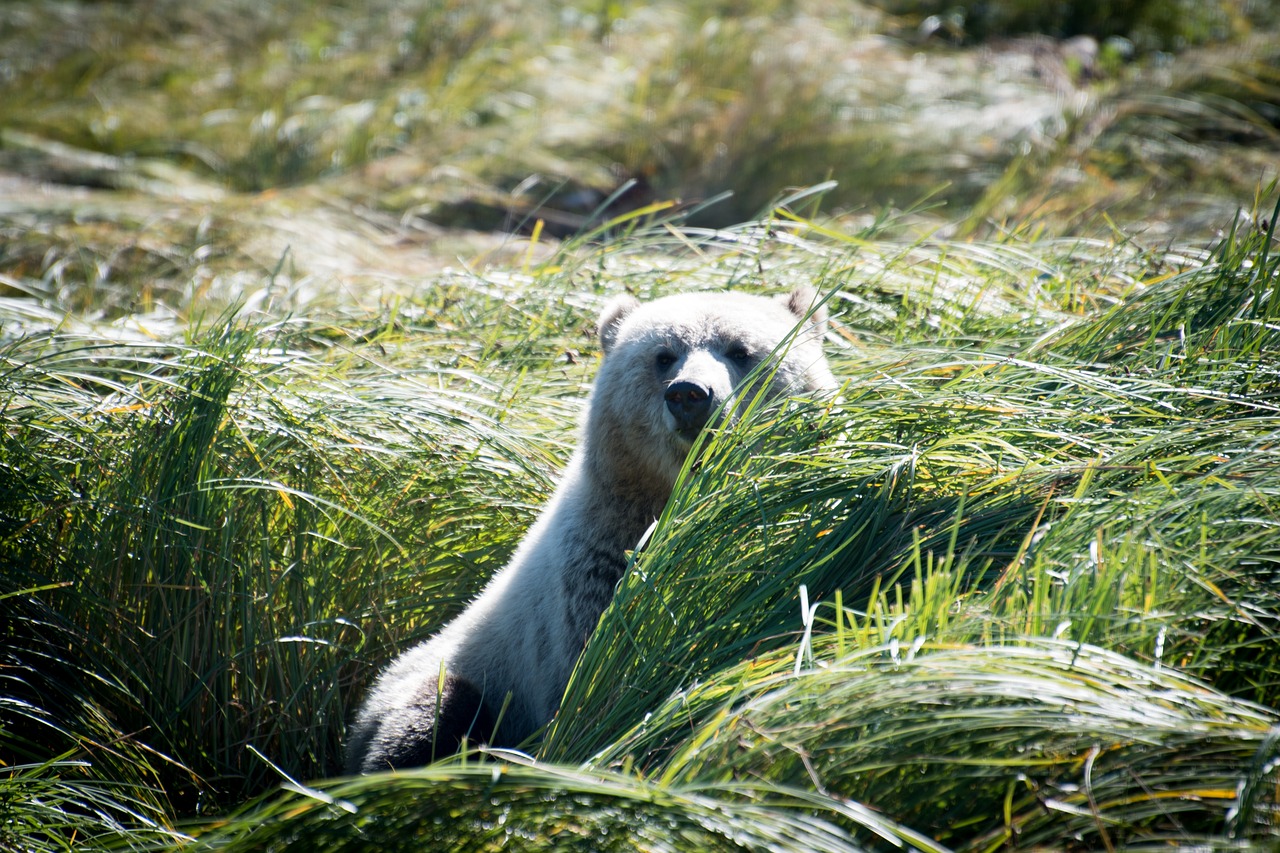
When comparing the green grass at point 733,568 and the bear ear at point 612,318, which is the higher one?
the bear ear at point 612,318

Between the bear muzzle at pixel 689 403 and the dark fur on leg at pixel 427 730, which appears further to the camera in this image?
the dark fur on leg at pixel 427 730

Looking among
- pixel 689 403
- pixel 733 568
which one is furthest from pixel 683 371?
pixel 733 568

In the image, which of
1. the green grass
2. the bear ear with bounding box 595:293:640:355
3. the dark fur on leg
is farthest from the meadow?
the bear ear with bounding box 595:293:640:355

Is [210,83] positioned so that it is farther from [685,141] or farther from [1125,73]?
[1125,73]

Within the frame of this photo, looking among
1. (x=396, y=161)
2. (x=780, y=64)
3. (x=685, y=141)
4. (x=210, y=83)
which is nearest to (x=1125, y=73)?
(x=780, y=64)

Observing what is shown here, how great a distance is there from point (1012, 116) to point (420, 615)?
6524 millimetres

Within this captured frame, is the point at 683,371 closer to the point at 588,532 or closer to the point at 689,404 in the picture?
the point at 689,404

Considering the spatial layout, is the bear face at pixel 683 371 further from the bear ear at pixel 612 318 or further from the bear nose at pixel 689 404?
the bear ear at pixel 612 318

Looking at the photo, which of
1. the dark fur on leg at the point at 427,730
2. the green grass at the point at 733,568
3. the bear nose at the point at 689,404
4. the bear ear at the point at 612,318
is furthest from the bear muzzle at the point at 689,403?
the dark fur on leg at the point at 427,730

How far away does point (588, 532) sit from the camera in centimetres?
303

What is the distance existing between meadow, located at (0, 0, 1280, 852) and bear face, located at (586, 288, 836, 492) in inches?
10.5

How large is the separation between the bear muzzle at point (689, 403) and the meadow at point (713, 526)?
0.26 m

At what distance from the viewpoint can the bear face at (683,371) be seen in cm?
292

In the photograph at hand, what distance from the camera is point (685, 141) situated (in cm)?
837
